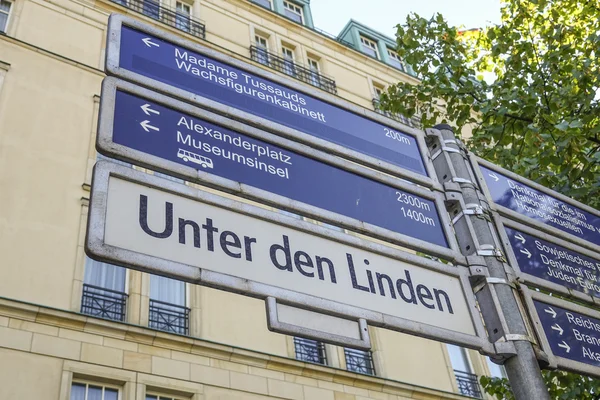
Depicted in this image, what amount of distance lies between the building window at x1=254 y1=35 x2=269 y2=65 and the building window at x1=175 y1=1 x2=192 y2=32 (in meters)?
2.43

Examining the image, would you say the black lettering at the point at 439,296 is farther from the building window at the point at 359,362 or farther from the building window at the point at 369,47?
the building window at the point at 369,47

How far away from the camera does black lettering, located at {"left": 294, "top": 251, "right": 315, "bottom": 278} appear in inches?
139

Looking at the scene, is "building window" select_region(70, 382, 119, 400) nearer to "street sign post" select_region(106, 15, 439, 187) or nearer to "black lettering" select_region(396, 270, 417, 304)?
"street sign post" select_region(106, 15, 439, 187)

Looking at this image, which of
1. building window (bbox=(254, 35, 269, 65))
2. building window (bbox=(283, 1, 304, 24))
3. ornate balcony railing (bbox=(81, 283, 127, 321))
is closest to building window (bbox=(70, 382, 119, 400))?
ornate balcony railing (bbox=(81, 283, 127, 321))

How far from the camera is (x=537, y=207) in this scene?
525 centimetres

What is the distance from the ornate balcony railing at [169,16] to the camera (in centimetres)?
1986

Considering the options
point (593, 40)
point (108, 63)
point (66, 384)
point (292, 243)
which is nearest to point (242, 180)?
point (292, 243)

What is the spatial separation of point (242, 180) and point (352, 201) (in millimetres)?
796

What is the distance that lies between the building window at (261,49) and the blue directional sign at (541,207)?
17.1 metres

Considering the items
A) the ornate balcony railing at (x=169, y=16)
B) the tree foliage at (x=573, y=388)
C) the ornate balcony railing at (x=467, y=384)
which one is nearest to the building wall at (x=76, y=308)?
the ornate balcony railing at (x=467, y=384)

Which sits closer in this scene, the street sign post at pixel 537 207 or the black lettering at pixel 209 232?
the black lettering at pixel 209 232

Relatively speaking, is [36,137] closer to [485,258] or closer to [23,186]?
[23,186]

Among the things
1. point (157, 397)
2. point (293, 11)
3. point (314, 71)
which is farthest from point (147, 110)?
point (293, 11)

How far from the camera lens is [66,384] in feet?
36.8
